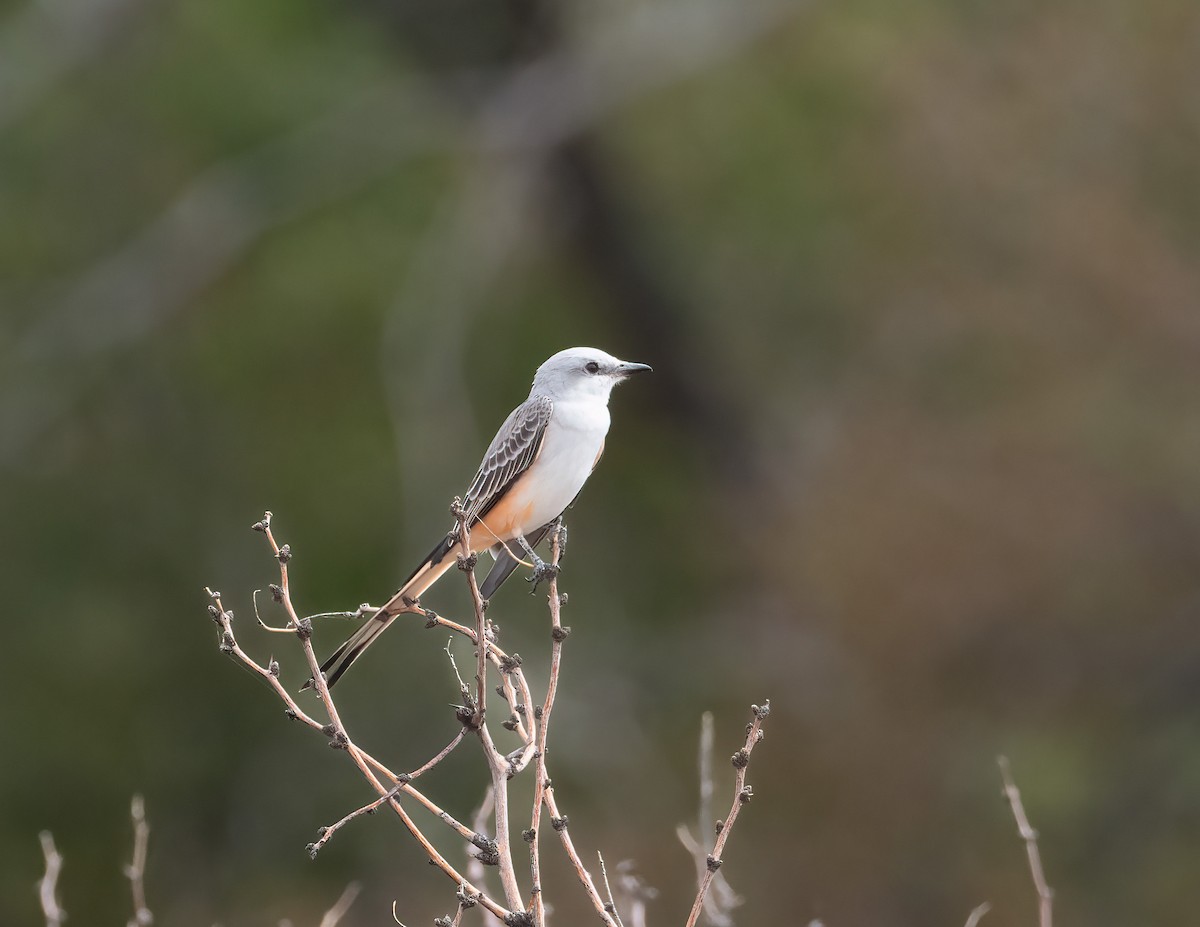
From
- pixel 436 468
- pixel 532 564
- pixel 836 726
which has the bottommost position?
pixel 532 564

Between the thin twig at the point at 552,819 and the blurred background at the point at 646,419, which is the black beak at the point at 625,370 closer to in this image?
the thin twig at the point at 552,819

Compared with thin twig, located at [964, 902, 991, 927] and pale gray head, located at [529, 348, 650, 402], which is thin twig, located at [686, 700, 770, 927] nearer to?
thin twig, located at [964, 902, 991, 927]

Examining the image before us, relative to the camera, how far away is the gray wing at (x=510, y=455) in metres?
4.82

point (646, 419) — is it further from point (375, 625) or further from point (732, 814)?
point (732, 814)

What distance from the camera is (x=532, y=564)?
468cm

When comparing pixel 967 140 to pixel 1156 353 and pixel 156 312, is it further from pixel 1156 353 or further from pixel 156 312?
pixel 156 312

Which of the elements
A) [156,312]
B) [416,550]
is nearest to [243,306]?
[156,312]

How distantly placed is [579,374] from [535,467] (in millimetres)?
371

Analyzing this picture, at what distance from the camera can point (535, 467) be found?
4.81m

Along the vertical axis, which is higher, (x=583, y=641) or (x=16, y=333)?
(x=16, y=333)

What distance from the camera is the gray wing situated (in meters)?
4.82

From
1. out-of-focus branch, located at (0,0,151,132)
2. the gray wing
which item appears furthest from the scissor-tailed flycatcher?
out-of-focus branch, located at (0,0,151,132)

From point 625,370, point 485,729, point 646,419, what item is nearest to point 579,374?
point 625,370

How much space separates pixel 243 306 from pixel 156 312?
121 cm
